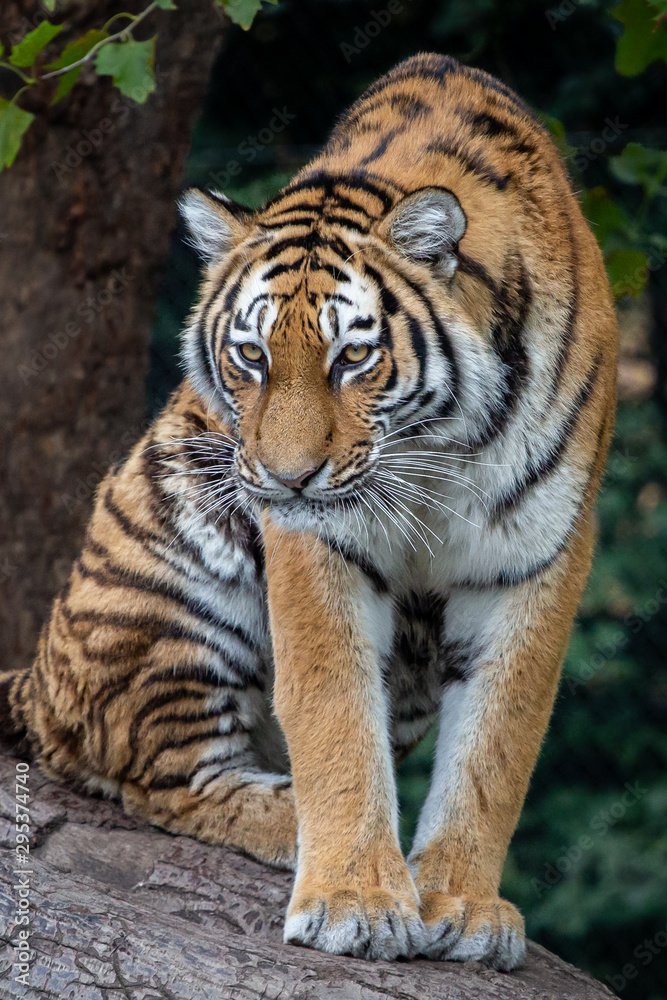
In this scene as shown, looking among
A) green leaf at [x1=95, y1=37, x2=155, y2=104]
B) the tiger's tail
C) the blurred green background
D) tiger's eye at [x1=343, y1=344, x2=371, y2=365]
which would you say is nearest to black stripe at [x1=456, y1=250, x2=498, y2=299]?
tiger's eye at [x1=343, y1=344, x2=371, y2=365]

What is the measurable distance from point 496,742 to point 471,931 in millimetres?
322

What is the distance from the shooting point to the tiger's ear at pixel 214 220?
6.46 feet

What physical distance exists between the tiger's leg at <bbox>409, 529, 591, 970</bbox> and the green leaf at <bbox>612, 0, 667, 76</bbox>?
1073 millimetres

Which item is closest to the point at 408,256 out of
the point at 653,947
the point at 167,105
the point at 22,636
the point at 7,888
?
the point at 7,888

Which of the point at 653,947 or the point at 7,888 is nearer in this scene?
the point at 7,888

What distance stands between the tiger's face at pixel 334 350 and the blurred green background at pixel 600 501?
5.71 feet

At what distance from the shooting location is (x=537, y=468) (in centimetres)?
192

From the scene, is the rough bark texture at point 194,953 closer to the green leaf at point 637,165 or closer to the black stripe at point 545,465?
the black stripe at point 545,465

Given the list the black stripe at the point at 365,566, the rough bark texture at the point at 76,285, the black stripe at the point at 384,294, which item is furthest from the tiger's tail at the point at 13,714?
the black stripe at the point at 384,294

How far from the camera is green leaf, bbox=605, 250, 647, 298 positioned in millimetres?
2447

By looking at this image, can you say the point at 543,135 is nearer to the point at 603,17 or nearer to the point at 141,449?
the point at 141,449

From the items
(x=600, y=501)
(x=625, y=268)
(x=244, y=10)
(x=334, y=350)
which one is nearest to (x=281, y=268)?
(x=334, y=350)

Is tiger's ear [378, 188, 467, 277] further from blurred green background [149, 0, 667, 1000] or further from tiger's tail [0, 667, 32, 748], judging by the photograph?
blurred green background [149, 0, 667, 1000]

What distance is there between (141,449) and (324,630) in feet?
2.43
